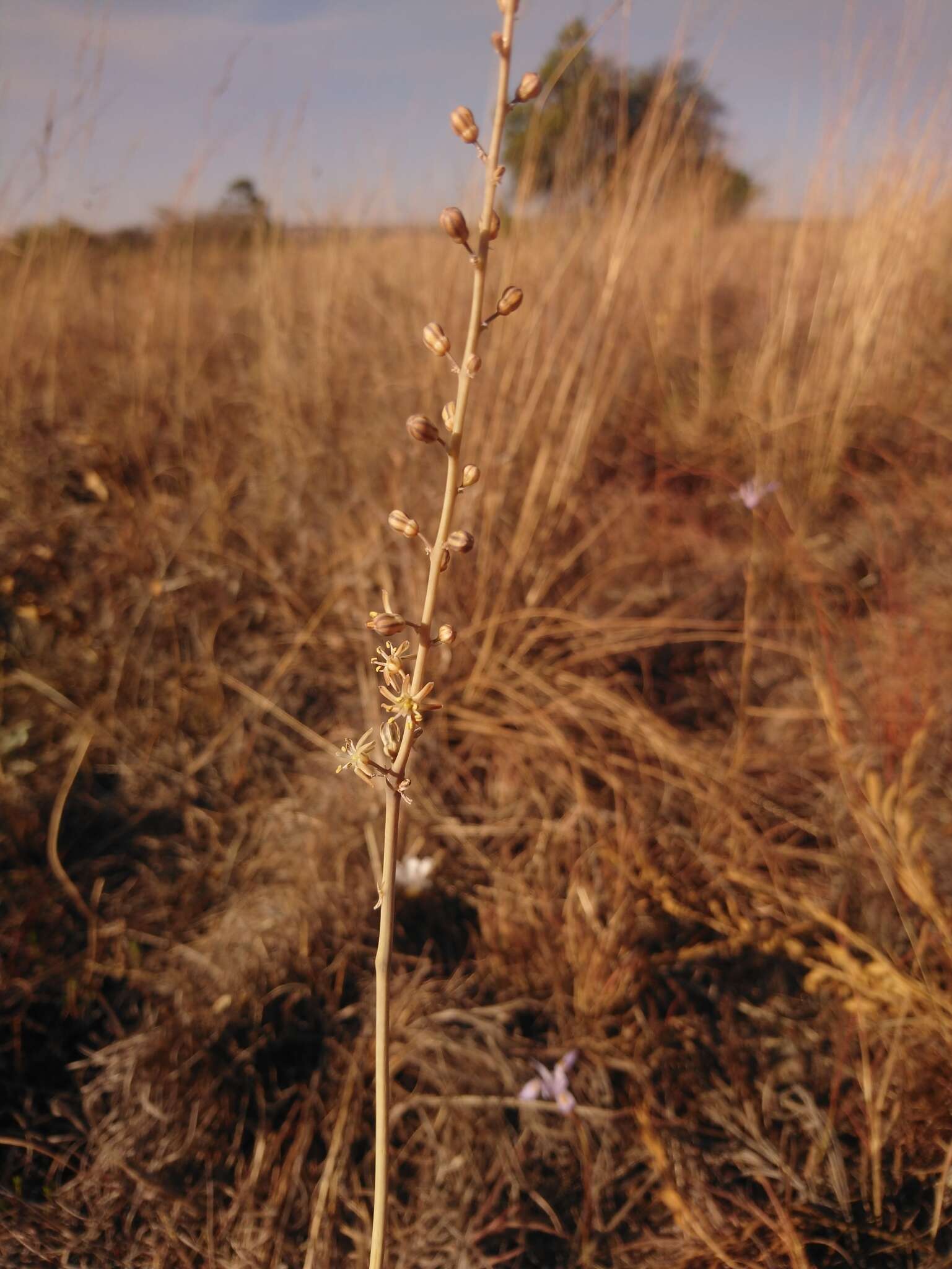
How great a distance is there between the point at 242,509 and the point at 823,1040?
167cm

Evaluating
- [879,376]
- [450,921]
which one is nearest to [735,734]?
[450,921]

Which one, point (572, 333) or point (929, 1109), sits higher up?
point (572, 333)

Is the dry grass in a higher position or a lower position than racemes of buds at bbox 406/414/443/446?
lower

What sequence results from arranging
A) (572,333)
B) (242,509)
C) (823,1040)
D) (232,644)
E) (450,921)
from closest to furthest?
1. (823,1040)
2. (450,921)
3. (232,644)
4. (572,333)
5. (242,509)

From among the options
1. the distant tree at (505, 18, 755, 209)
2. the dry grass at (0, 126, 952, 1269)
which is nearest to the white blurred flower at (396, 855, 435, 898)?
the dry grass at (0, 126, 952, 1269)

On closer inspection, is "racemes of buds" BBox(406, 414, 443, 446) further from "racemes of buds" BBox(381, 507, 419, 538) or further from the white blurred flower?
the white blurred flower

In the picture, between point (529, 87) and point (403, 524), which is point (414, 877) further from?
point (529, 87)

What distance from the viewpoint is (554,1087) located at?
95 cm

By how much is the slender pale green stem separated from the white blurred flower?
0.75m

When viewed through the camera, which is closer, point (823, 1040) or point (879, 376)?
point (823, 1040)

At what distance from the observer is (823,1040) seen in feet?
3.45

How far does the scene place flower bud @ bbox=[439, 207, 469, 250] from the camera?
41cm

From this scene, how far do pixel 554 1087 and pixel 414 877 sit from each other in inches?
14.6

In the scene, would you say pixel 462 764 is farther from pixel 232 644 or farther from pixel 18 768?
pixel 18 768
